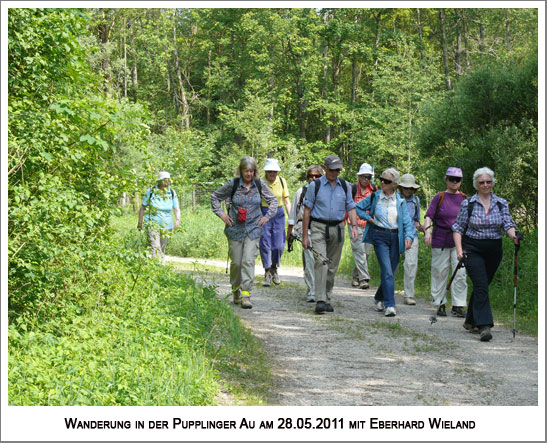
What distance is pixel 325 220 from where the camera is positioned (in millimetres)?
9812

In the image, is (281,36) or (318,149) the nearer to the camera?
(281,36)

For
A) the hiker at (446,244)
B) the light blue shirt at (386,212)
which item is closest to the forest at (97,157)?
the hiker at (446,244)

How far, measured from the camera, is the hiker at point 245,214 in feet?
32.4

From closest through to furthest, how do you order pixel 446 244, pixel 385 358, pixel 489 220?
1. pixel 385 358
2. pixel 489 220
3. pixel 446 244

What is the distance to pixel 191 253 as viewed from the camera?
1847 cm

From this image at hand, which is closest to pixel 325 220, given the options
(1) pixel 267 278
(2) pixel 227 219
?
(2) pixel 227 219

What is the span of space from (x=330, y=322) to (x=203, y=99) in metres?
39.9

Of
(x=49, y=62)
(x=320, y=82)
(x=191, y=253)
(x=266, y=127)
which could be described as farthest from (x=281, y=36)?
(x=49, y=62)

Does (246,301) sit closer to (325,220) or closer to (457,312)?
(325,220)

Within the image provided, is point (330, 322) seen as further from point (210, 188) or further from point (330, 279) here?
point (210, 188)

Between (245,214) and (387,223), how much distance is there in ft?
6.95

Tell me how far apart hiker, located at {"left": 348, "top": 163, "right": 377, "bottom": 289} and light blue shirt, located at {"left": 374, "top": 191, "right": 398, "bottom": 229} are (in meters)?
1.72

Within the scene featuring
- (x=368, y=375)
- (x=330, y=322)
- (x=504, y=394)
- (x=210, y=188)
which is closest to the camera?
(x=504, y=394)

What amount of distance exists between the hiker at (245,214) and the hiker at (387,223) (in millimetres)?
1527
